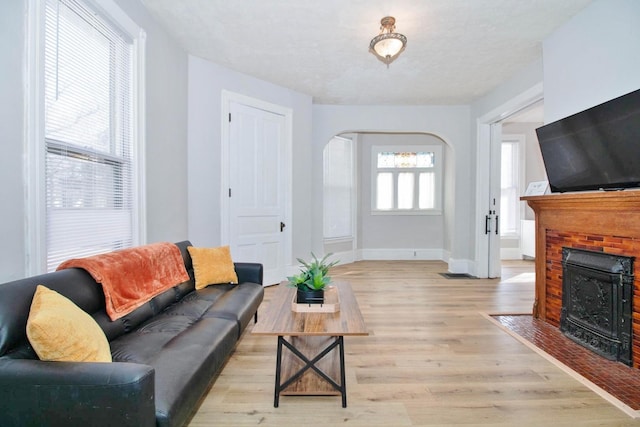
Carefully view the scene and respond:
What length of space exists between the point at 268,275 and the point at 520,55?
404 centimetres

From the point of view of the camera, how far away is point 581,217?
2605 millimetres

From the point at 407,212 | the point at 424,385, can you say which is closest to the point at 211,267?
the point at 424,385

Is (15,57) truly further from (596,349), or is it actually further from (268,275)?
(596,349)

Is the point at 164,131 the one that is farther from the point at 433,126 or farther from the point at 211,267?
the point at 433,126

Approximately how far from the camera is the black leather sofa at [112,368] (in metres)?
1.07

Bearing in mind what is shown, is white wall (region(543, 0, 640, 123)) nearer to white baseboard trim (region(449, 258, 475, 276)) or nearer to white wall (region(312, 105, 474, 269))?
white wall (region(312, 105, 474, 269))

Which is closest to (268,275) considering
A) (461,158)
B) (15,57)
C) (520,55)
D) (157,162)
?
(157,162)

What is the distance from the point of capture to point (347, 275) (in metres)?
A: 5.11

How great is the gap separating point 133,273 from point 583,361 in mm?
3225

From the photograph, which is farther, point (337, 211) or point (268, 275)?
point (337, 211)

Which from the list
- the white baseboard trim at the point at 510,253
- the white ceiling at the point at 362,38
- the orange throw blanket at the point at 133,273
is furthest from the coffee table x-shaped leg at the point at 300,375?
the white baseboard trim at the point at 510,253

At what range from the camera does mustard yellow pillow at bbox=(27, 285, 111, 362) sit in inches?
45.6

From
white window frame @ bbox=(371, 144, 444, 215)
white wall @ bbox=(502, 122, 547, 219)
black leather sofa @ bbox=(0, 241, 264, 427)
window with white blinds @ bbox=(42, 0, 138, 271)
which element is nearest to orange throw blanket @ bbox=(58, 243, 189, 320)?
black leather sofa @ bbox=(0, 241, 264, 427)

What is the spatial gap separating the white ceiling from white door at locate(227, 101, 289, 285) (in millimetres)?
614
